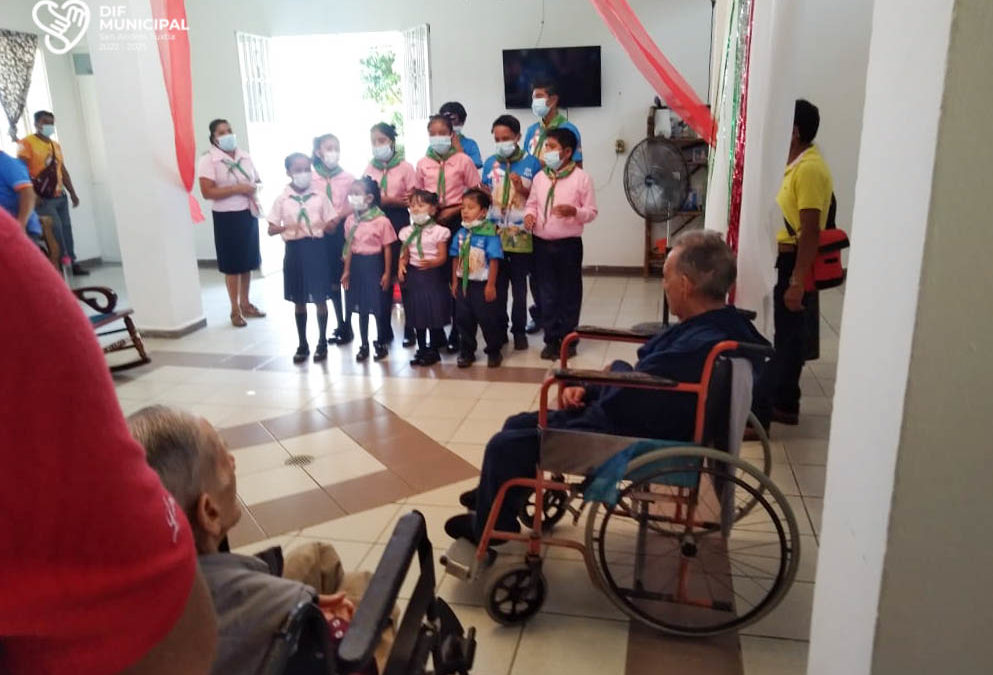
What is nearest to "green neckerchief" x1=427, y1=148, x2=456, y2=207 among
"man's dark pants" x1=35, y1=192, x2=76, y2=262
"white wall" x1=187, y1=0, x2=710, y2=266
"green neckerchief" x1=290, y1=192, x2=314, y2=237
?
"green neckerchief" x1=290, y1=192, x2=314, y2=237

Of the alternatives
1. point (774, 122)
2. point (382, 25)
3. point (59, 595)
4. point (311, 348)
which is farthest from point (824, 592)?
point (382, 25)

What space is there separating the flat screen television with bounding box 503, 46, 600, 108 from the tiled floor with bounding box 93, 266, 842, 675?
216 cm

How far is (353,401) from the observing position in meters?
3.86

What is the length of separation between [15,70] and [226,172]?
3.34m

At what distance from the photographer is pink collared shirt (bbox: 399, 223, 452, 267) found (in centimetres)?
430

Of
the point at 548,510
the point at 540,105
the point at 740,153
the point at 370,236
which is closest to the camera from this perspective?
the point at 548,510

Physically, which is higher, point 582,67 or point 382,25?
point 382,25

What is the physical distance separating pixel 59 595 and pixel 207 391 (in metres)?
3.85

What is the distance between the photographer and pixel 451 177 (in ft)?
15.4

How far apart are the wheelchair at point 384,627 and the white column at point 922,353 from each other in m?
0.68

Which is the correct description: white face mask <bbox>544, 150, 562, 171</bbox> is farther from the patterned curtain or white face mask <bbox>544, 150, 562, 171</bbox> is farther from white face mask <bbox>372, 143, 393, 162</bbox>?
the patterned curtain

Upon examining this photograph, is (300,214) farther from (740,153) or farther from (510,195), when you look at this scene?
(740,153)

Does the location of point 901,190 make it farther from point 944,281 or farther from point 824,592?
point 824,592

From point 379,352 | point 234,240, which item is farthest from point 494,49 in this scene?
point 379,352
